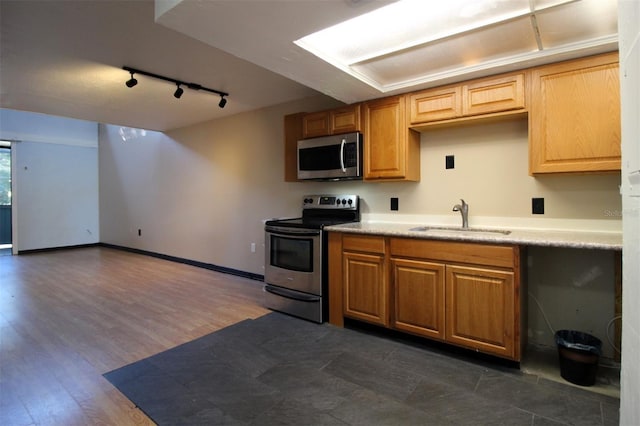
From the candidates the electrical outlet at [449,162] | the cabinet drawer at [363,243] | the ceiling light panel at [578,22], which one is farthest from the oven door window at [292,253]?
the ceiling light panel at [578,22]

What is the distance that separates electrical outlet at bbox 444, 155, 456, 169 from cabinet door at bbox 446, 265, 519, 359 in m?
1.01

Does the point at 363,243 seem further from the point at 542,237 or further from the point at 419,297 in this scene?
the point at 542,237

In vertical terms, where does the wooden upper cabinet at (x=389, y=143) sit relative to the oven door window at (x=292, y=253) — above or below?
above

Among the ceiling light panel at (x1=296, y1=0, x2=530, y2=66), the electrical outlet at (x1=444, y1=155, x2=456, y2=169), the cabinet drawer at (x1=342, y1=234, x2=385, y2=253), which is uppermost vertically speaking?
the ceiling light panel at (x1=296, y1=0, x2=530, y2=66)

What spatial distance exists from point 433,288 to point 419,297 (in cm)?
14

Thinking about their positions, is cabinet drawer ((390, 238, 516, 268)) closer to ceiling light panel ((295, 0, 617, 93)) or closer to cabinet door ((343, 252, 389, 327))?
cabinet door ((343, 252, 389, 327))

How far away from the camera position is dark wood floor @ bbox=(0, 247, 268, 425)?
1.85 m

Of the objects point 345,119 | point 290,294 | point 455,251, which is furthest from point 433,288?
point 345,119

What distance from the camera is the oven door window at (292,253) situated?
3094mm

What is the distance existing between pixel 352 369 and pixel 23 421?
187 cm

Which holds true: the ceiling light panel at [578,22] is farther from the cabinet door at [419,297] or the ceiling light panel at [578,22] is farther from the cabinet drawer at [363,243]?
the cabinet drawer at [363,243]

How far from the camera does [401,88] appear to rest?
2.75 meters

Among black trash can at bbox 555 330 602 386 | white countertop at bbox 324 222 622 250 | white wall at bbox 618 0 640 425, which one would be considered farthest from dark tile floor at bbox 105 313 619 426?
white wall at bbox 618 0 640 425

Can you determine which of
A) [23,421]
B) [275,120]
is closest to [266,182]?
[275,120]
